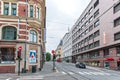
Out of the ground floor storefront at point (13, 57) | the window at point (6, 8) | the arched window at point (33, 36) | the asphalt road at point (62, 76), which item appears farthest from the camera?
the arched window at point (33, 36)

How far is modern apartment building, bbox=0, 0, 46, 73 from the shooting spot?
3475 cm

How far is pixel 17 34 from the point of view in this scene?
3547 cm

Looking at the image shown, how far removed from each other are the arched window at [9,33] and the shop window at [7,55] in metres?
1.75

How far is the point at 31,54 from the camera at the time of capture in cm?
3712

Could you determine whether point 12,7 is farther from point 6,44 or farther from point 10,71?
point 10,71

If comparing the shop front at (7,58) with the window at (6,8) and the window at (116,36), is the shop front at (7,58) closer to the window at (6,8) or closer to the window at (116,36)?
the window at (6,8)

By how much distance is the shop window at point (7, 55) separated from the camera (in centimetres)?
3450

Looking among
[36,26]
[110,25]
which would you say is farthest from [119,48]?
[36,26]

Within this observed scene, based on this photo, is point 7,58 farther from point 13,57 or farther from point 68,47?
point 68,47

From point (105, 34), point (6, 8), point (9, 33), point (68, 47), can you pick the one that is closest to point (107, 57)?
point (105, 34)

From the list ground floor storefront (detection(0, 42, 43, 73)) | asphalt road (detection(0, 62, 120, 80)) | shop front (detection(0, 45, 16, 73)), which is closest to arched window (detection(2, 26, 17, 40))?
ground floor storefront (detection(0, 42, 43, 73))

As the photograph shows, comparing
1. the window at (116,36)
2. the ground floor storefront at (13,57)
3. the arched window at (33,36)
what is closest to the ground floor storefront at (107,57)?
the window at (116,36)

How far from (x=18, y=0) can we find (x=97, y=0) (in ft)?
126

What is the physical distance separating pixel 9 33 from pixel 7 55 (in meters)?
3.24
